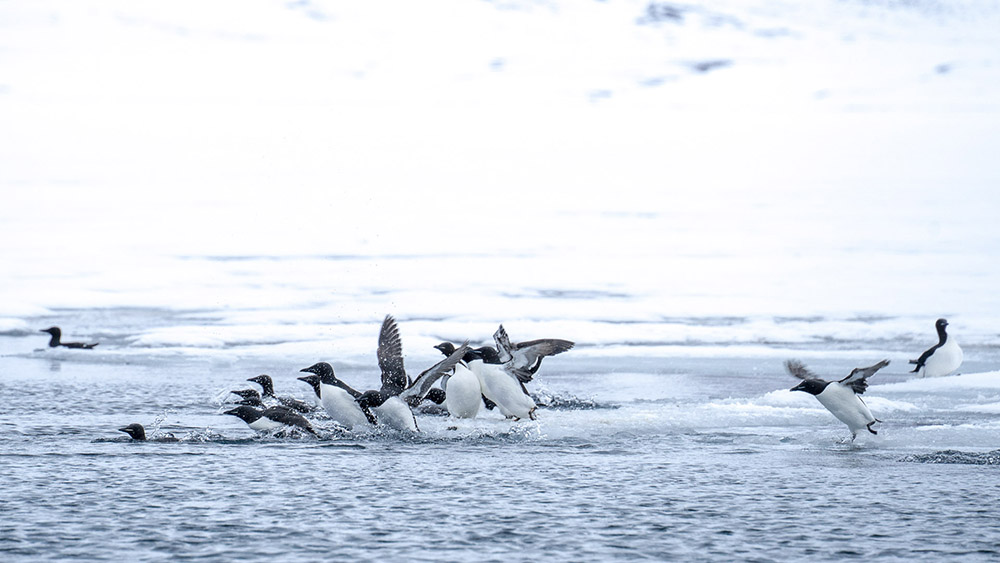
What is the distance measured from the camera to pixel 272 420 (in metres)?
9.92

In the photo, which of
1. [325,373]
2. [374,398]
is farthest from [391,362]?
[374,398]

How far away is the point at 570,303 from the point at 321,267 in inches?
322

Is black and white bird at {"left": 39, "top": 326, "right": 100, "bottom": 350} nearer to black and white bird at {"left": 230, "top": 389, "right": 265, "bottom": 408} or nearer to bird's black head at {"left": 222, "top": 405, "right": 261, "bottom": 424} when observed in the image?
black and white bird at {"left": 230, "top": 389, "right": 265, "bottom": 408}

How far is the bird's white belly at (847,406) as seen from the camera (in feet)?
31.7

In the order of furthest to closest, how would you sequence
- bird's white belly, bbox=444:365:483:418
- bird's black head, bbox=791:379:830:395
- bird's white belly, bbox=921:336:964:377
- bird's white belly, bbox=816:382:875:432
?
1. bird's white belly, bbox=921:336:964:377
2. bird's white belly, bbox=444:365:483:418
3. bird's black head, bbox=791:379:830:395
4. bird's white belly, bbox=816:382:875:432

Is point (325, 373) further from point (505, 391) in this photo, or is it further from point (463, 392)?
point (505, 391)

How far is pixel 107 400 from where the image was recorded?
12.1 metres

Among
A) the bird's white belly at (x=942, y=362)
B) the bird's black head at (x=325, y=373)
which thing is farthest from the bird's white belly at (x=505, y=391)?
the bird's white belly at (x=942, y=362)

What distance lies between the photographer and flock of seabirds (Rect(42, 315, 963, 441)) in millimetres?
9836

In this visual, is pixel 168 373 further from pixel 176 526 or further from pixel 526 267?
pixel 526 267

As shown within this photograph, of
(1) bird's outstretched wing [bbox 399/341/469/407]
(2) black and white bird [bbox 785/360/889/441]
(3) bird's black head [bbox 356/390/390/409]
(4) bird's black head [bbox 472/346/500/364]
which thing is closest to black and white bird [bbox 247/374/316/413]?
(3) bird's black head [bbox 356/390/390/409]

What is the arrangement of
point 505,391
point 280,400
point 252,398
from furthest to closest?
point 280,400, point 505,391, point 252,398

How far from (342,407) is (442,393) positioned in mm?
2003

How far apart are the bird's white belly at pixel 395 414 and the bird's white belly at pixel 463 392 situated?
790 mm
